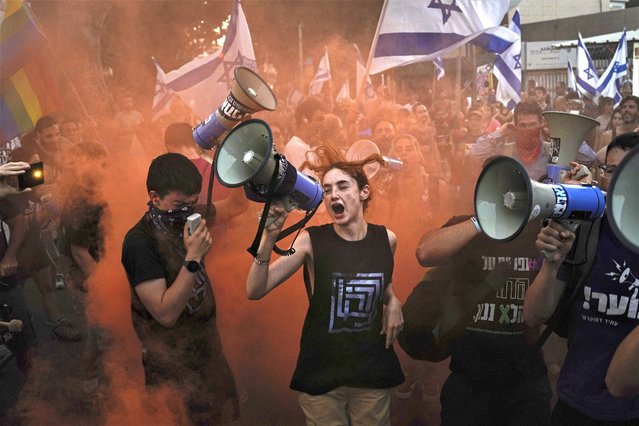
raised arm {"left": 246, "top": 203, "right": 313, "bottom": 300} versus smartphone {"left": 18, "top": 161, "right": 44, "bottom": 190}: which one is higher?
smartphone {"left": 18, "top": 161, "right": 44, "bottom": 190}

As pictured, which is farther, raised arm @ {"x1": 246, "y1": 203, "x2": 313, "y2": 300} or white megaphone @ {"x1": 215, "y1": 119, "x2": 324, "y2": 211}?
raised arm @ {"x1": 246, "y1": 203, "x2": 313, "y2": 300}

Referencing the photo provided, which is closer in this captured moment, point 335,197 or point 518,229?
point 518,229

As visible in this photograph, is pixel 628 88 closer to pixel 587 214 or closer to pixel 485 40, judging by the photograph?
pixel 485 40

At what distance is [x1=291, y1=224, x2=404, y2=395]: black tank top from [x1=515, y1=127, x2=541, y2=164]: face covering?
4.79 ft

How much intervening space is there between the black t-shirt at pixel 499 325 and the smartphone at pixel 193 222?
122 centimetres

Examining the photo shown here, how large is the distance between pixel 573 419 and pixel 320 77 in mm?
5581

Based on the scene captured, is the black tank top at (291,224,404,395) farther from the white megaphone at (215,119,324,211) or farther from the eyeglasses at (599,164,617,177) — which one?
the eyeglasses at (599,164,617,177)

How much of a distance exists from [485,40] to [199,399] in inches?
181

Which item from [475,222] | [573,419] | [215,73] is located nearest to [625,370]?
[573,419]

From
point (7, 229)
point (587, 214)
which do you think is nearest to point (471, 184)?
point (587, 214)

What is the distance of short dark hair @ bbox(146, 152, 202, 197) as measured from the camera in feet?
9.59

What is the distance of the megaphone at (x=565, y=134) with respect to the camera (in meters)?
2.46

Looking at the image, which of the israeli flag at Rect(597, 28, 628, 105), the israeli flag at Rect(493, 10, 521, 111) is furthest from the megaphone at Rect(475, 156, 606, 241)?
the israeli flag at Rect(597, 28, 628, 105)

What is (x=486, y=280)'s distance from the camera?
3.13 meters
